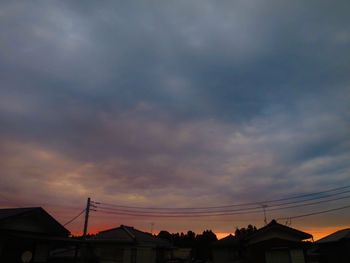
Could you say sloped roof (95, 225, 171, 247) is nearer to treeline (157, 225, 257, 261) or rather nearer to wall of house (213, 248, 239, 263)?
wall of house (213, 248, 239, 263)

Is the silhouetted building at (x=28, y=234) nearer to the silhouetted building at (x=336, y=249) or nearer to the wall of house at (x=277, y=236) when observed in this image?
the wall of house at (x=277, y=236)

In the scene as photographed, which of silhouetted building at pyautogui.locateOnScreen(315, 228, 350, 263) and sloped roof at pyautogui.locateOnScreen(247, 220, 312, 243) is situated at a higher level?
sloped roof at pyautogui.locateOnScreen(247, 220, 312, 243)

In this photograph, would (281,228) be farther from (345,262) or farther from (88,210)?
(88,210)

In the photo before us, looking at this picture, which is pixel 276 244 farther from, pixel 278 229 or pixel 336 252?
pixel 336 252

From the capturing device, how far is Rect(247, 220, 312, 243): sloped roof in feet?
105

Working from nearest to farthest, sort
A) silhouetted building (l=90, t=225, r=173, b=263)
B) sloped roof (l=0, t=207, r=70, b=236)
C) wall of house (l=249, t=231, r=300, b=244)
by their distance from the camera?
sloped roof (l=0, t=207, r=70, b=236) < wall of house (l=249, t=231, r=300, b=244) < silhouetted building (l=90, t=225, r=173, b=263)

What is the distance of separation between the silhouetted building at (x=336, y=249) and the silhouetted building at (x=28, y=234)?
1316 inches

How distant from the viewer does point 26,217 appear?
22.0 metres

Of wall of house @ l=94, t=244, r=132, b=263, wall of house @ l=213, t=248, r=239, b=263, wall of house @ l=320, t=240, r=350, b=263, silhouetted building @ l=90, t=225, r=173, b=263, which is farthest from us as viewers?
wall of house @ l=213, t=248, r=239, b=263

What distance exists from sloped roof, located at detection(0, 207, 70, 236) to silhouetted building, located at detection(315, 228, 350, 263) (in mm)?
33441

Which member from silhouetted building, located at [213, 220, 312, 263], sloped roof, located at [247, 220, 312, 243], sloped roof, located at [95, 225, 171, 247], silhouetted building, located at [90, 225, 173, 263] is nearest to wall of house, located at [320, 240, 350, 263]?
silhouetted building, located at [213, 220, 312, 263]

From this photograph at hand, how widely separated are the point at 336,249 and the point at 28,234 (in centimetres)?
3776

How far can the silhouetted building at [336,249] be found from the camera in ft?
116

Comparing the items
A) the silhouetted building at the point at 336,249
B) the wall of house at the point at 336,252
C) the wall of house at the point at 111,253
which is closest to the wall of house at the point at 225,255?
the silhouetted building at the point at 336,249
